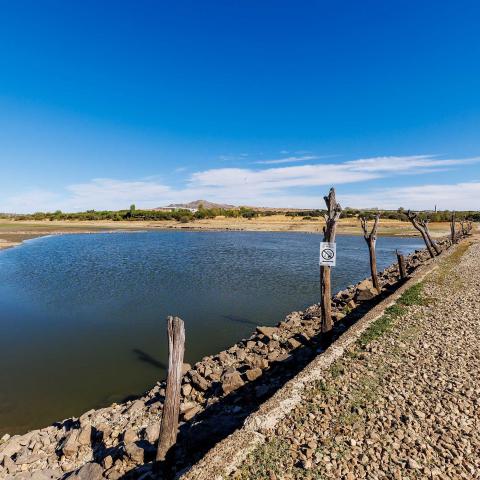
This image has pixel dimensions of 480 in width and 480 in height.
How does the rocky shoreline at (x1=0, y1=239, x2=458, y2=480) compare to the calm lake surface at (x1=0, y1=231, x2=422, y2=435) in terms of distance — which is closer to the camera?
the rocky shoreline at (x1=0, y1=239, x2=458, y2=480)

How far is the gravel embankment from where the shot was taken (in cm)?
604

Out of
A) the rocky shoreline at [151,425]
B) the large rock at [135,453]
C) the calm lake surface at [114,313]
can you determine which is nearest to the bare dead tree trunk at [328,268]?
the rocky shoreline at [151,425]

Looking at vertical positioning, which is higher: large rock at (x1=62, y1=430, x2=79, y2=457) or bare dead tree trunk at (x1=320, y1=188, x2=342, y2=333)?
bare dead tree trunk at (x1=320, y1=188, x2=342, y2=333)

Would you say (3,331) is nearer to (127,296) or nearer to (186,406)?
(127,296)

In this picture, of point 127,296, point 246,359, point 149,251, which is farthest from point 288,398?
point 149,251

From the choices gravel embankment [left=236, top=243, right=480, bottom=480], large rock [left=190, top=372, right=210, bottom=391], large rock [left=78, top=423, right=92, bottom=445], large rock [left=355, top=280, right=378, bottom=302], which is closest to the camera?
gravel embankment [left=236, top=243, right=480, bottom=480]

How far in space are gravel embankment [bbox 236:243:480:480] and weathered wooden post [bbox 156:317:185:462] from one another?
2.16 metres

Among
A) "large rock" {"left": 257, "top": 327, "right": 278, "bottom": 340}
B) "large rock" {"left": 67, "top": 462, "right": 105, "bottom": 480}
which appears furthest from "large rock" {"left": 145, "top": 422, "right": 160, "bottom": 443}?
"large rock" {"left": 257, "top": 327, "right": 278, "bottom": 340}

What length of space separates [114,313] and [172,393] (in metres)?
14.7

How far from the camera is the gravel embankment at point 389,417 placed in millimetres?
6035

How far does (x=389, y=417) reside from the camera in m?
7.34

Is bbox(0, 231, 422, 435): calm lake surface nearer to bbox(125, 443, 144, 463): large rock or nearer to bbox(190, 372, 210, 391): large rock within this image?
bbox(190, 372, 210, 391): large rock

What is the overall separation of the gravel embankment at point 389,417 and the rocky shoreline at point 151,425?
1805 mm

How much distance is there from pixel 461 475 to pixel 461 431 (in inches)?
49.9
